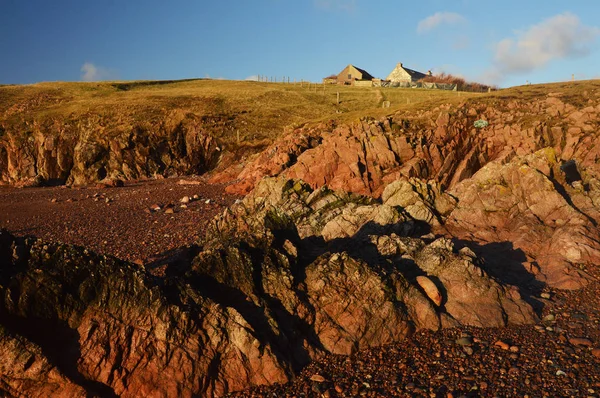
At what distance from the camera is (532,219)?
2238 cm

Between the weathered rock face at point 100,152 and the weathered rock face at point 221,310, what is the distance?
47327 mm

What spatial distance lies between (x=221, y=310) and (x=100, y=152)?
57.0 meters

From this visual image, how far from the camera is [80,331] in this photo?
10672 mm

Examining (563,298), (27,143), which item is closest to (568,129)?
(563,298)

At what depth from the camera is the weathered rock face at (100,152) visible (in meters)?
60.3

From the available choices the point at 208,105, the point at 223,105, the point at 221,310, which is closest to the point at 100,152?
the point at 208,105

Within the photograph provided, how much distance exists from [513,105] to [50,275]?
5375cm

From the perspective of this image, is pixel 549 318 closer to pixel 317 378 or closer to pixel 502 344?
pixel 502 344

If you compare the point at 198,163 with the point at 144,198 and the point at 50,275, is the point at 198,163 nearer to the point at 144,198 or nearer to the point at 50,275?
the point at 144,198

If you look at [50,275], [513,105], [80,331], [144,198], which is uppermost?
[513,105]

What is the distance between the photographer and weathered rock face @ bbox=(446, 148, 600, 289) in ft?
62.3

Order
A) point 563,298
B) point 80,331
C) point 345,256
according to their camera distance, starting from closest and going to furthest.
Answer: point 80,331
point 345,256
point 563,298

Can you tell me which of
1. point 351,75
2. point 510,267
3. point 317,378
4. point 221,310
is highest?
point 351,75

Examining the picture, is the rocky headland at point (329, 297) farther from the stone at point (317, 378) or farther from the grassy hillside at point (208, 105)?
the grassy hillside at point (208, 105)
